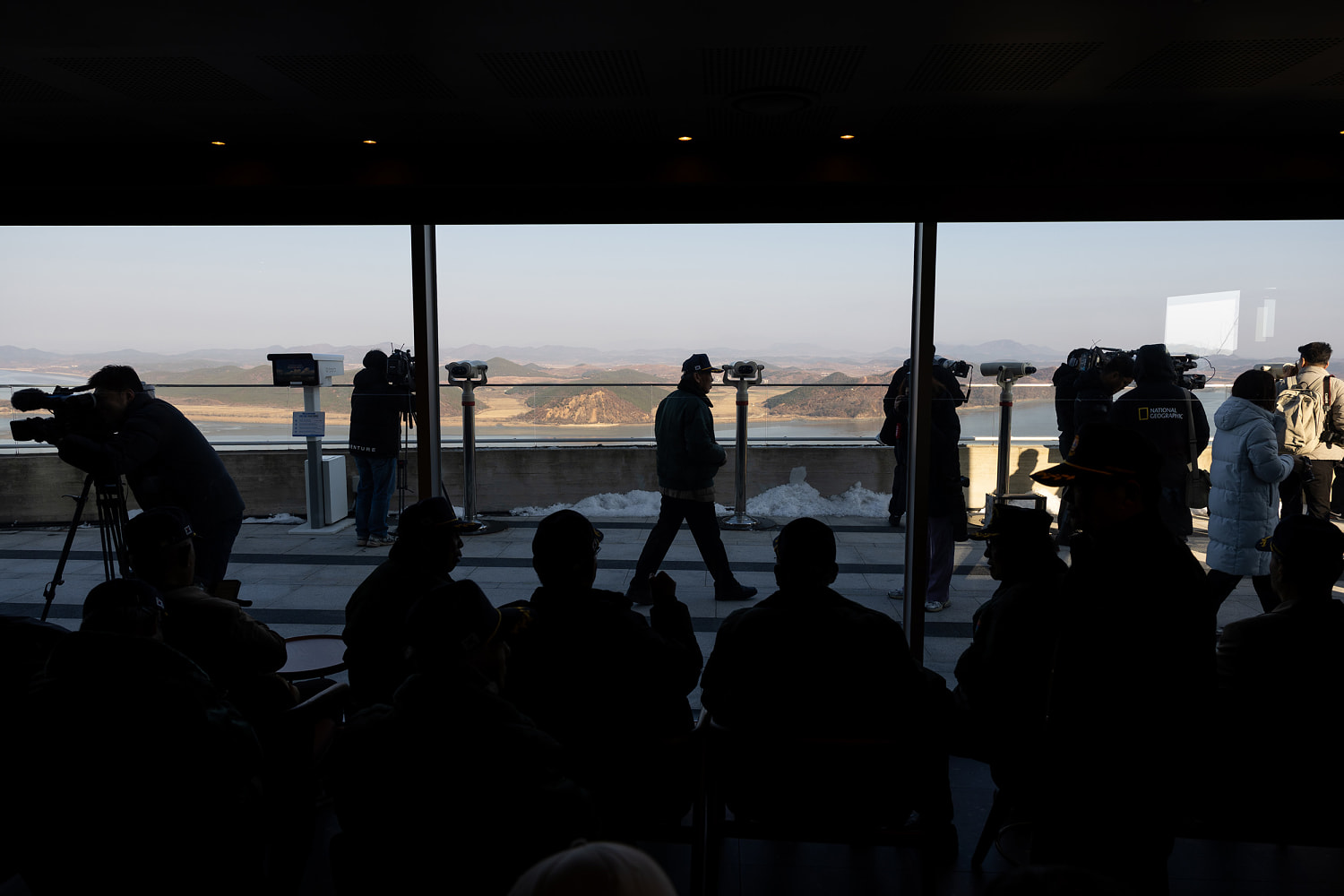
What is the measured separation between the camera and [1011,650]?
2.19 m

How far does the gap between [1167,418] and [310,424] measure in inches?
256

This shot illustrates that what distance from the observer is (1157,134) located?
3430 millimetres

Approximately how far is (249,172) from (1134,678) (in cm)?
383

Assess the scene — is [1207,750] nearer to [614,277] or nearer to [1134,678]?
[1134,678]

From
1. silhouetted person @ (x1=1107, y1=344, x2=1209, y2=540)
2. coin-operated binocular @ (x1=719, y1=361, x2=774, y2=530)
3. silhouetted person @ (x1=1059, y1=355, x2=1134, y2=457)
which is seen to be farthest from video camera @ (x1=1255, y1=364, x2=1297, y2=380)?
coin-operated binocular @ (x1=719, y1=361, x2=774, y2=530)

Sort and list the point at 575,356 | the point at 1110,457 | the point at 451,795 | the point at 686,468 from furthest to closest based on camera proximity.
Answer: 1. the point at 686,468
2. the point at 575,356
3. the point at 1110,457
4. the point at 451,795

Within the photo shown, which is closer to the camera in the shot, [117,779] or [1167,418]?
[117,779]

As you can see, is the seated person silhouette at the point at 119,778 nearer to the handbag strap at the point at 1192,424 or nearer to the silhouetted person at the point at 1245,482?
the silhouetted person at the point at 1245,482

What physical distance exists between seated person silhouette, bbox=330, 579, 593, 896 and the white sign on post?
627 centimetres

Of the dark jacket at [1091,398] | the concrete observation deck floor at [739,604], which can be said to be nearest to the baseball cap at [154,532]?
the concrete observation deck floor at [739,604]

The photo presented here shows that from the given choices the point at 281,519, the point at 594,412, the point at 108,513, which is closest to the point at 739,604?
the point at 594,412

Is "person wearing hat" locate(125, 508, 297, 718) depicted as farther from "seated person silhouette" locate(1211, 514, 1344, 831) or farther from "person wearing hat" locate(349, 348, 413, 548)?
"person wearing hat" locate(349, 348, 413, 548)

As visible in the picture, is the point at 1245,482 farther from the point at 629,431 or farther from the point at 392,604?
the point at 629,431

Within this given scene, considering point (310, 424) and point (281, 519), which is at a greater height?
point (310, 424)
